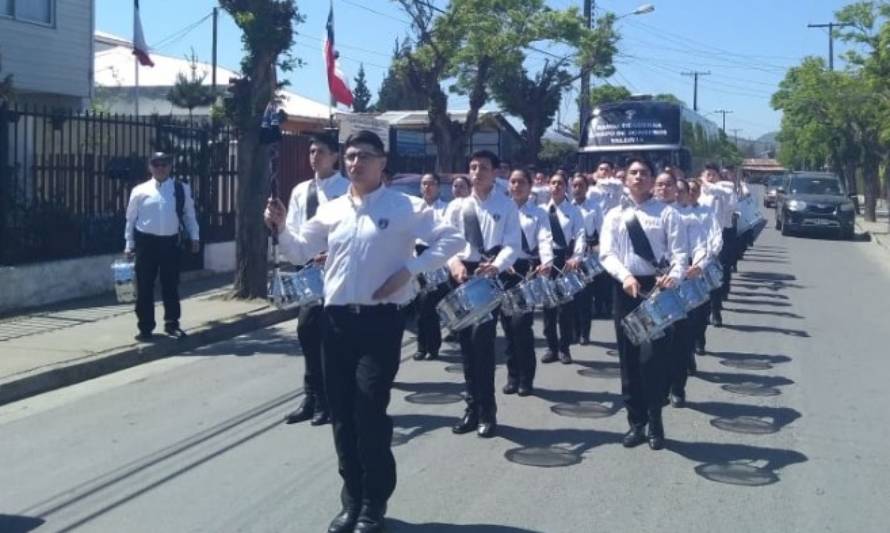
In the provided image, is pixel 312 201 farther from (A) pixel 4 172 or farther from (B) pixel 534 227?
(A) pixel 4 172

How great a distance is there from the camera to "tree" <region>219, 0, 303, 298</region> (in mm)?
14141

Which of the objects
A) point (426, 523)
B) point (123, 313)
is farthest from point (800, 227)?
point (426, 523)

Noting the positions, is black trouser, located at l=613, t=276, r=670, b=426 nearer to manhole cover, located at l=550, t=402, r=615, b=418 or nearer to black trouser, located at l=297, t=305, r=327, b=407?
manhole cover, located at l=550, t=402, r=615, b=418

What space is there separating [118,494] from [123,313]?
706 centimetres

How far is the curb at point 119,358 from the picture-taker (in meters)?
9.57

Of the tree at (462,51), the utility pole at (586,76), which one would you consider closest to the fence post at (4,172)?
the tree at (462,51)

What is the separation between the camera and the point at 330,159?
26.6 feet

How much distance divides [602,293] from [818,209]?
19806mm

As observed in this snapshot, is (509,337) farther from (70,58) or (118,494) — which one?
(70,58)

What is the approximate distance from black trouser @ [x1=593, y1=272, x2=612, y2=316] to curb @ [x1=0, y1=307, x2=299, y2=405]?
4.00 meters

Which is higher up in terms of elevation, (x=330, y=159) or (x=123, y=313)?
(x=330, y=159)

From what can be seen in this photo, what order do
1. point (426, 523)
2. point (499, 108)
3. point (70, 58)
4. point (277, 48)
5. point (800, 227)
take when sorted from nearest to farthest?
point (426, 523) → point (277, 48) → point (70, 58) → point (800, 227) → point (499, 108)

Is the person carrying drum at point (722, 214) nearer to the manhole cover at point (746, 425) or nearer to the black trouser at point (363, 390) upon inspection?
the manhole cover at point (746, 425)

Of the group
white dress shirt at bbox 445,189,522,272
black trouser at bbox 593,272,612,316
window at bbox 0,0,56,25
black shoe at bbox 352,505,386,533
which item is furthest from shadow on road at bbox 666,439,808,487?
window at bbox 0,0,56,25
